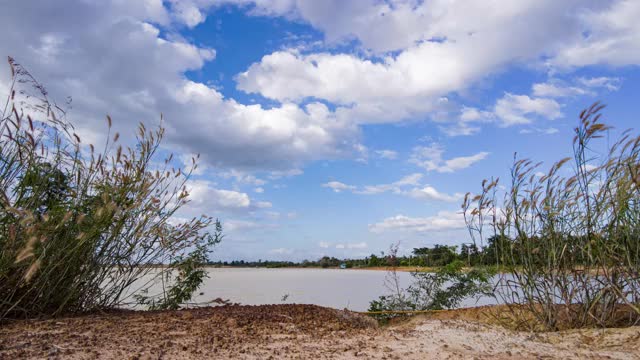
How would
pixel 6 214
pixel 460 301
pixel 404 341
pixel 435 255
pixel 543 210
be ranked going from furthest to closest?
pixel 435 255
pixel 460 301
pixel 543 210
pixel 6 214
pixel 404 341

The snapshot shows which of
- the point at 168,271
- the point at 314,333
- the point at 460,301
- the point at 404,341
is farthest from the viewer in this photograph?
the point at 460,301

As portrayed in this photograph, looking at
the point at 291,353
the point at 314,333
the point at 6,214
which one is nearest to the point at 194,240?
the point at 6,214

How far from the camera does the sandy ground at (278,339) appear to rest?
11.0ft

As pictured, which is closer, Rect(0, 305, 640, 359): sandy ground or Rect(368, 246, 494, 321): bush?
Rect(0, 305, 640, 359): sandy ground

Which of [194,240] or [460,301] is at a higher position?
[194,240]

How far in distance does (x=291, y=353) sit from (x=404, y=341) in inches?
37.6

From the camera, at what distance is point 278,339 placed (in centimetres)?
378

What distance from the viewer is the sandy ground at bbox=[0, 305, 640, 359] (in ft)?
11.0

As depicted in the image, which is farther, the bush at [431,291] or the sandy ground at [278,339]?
the bush at [431,291]

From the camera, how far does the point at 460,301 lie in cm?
775

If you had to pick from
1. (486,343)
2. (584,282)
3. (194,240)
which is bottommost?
(486,343)

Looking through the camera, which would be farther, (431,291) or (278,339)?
(431,291)

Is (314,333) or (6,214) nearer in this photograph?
(314,333)

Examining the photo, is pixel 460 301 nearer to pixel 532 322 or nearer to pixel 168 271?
pixel 532 322
